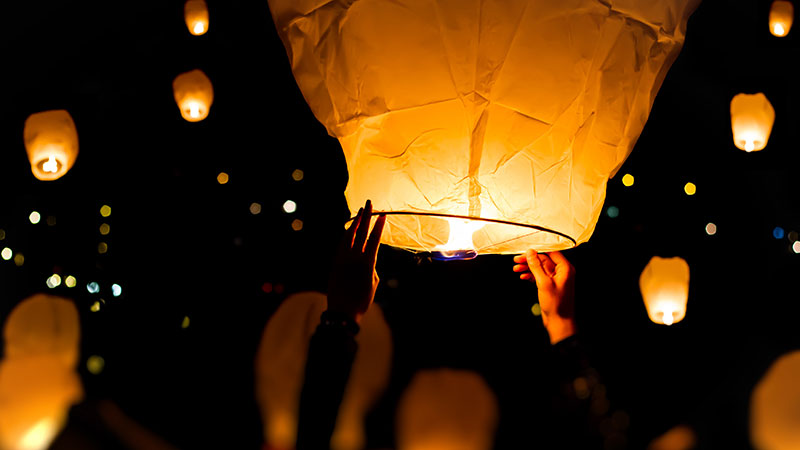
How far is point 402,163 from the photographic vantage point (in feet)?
2.68

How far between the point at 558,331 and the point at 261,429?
200 cm

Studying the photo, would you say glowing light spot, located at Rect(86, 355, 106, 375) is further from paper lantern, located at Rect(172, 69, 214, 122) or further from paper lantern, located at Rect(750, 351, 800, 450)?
paper lantern, located at Rect(750, 351, 800, 450)

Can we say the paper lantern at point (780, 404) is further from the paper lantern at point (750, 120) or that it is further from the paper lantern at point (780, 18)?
the paper lantern at point (780, 18)

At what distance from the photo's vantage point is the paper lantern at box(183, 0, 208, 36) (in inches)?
90.7

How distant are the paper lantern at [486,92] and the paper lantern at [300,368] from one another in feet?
5.89

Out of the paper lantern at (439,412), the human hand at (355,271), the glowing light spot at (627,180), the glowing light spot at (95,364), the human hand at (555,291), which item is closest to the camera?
the human hand at (355,271)

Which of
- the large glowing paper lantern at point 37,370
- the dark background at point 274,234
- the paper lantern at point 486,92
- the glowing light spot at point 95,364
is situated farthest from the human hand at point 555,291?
the glowing light spot at point 95,364

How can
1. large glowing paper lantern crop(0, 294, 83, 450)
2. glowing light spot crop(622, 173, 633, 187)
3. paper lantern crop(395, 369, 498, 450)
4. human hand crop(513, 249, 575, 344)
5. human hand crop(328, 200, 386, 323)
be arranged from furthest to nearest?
1. paper lantern crop(395, 369, 498, 450)
2. glowing light spot crop(622, 173, 633, 187)
3. large glowing paper lantern crop(0, 294, 83, 450)
4. human hand crop(513, 249, 575, 344)
5. human hand crop(328, 200, 386, 323)

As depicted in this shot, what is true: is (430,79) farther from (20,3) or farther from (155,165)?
(155,165)

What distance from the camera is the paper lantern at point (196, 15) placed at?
2303 millimetres

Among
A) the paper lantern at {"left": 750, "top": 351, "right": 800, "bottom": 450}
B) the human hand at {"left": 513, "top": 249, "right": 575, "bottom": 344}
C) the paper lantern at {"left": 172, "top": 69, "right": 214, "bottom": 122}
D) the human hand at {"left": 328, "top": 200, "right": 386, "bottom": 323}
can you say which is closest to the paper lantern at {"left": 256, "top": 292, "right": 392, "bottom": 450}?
the paper lantern at {"left": 172, "top": 69, "right": 214, "bottom": 122}

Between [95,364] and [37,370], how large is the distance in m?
0.25

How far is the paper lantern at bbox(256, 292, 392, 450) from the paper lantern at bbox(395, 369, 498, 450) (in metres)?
0.15

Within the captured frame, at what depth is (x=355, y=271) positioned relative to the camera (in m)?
0.91
